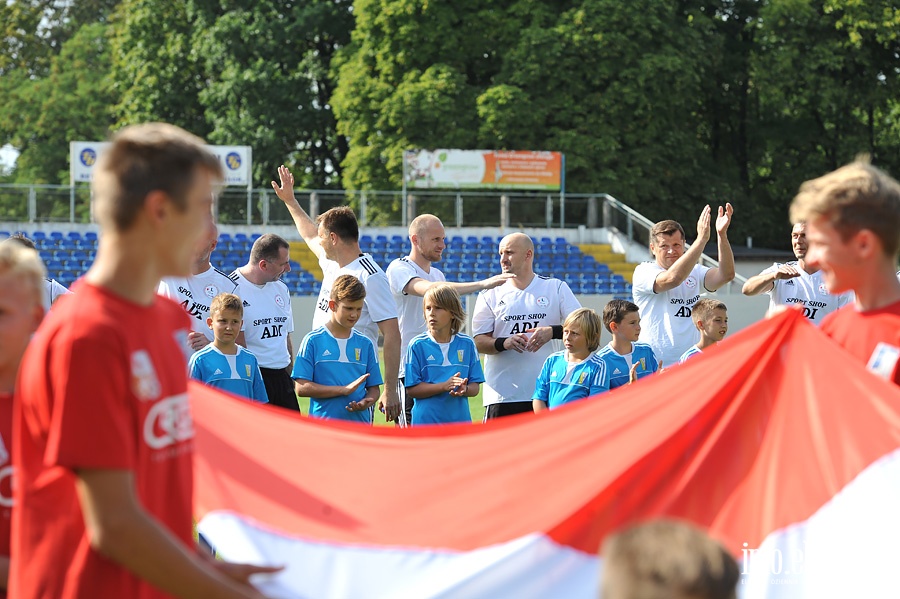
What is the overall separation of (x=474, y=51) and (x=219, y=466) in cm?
3411

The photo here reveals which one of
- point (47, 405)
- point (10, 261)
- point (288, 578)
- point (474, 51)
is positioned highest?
point (474, 51)

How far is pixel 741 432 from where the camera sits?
3.44 meters

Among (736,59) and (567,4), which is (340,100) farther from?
(736,59)

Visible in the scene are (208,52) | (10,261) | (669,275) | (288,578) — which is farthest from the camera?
(208,52)

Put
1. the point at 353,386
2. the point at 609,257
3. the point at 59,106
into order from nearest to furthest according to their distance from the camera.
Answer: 1. the point at 353,386
2. the point at 609,257
3. the point at 59,106

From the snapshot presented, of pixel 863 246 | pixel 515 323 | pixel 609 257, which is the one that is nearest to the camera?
pixel 863 246

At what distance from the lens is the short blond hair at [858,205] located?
11.1 feet

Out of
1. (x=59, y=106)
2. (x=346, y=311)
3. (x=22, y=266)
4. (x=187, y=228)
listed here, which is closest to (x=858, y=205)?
(x=187, y=228)

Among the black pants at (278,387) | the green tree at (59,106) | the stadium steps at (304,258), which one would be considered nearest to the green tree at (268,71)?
the stadium steps at (304,258)

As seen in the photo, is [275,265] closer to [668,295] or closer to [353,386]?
[353,386]

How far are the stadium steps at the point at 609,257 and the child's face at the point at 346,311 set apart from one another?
2375 cm

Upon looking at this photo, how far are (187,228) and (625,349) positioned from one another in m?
6.00

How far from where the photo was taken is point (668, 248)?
888 centimetres

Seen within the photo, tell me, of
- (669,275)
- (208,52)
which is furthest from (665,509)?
(208,52)
